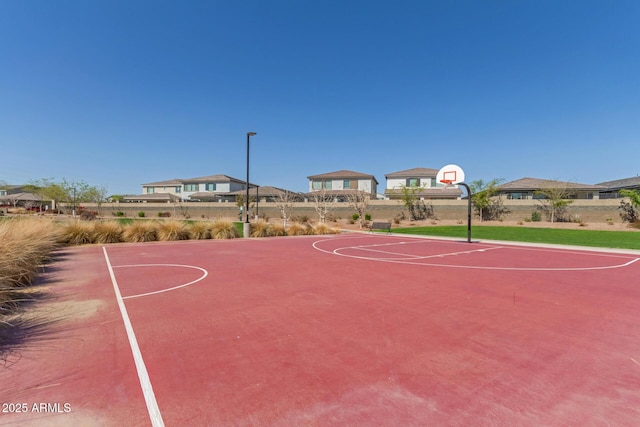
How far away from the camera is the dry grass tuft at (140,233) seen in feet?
57.8

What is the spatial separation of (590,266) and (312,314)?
10979 millimetres

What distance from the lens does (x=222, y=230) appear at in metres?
20.6

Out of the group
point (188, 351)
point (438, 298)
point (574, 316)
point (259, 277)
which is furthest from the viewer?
point (259, 277)

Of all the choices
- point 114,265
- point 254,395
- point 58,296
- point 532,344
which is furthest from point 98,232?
point 532,344

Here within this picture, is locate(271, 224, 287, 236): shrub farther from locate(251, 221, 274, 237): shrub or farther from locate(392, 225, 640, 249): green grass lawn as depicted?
locate(392, 225, 640, 249): green grass lawn

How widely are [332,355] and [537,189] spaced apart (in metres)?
49.7

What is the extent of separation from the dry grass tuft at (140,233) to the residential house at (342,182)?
37393 mm

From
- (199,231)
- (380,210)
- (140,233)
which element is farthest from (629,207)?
(140,233)

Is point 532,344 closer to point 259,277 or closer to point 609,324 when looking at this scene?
point 609,324

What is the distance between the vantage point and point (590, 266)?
Result: 34.8ft

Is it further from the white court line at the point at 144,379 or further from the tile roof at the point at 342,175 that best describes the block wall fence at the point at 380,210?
the white court line at the point at 144,379

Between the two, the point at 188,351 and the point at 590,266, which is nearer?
the point at 188,351

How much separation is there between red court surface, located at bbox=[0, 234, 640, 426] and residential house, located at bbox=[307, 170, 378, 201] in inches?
1872

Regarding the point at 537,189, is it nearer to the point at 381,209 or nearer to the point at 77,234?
the point at 381,209
